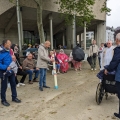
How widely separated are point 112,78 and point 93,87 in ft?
8.30

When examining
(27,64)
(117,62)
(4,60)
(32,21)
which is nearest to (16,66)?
(4,60)

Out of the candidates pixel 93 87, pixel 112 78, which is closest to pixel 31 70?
pixel 93 87

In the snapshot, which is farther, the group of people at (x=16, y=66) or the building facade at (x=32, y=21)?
the building facade at (x=32, y=21)

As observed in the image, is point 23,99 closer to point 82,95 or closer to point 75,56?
point 82,95

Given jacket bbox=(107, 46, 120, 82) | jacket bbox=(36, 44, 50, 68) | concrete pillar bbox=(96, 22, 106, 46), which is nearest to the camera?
jacket bbox=(107, 46, 120, 82)

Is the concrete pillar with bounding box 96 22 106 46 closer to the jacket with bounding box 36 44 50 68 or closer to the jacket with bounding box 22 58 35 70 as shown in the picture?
the jacket with bounding box 22 58 35 70

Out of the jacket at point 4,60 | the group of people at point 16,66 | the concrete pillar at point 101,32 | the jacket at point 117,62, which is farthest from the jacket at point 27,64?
the concrete pillar at point 101,32

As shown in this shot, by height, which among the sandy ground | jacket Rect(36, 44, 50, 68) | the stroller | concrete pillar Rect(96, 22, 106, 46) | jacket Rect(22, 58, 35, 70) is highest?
concrete pillar Rect(96, 22, 106, 46)

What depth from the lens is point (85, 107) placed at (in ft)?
15.2

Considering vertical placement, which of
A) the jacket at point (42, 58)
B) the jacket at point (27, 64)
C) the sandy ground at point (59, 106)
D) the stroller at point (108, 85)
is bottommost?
the sandy ground at point (59, 106)

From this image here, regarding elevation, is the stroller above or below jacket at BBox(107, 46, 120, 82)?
below

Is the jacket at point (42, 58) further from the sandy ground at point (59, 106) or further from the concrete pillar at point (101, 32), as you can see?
the concrete pillar at point (101, 32)

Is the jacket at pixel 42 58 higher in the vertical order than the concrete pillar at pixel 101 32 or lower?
lower

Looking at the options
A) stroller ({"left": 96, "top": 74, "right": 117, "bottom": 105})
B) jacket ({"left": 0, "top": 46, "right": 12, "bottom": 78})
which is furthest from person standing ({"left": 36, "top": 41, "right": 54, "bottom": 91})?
stroller ({"left": 96, "top": 74, "right": 117, "bottom": 105})
